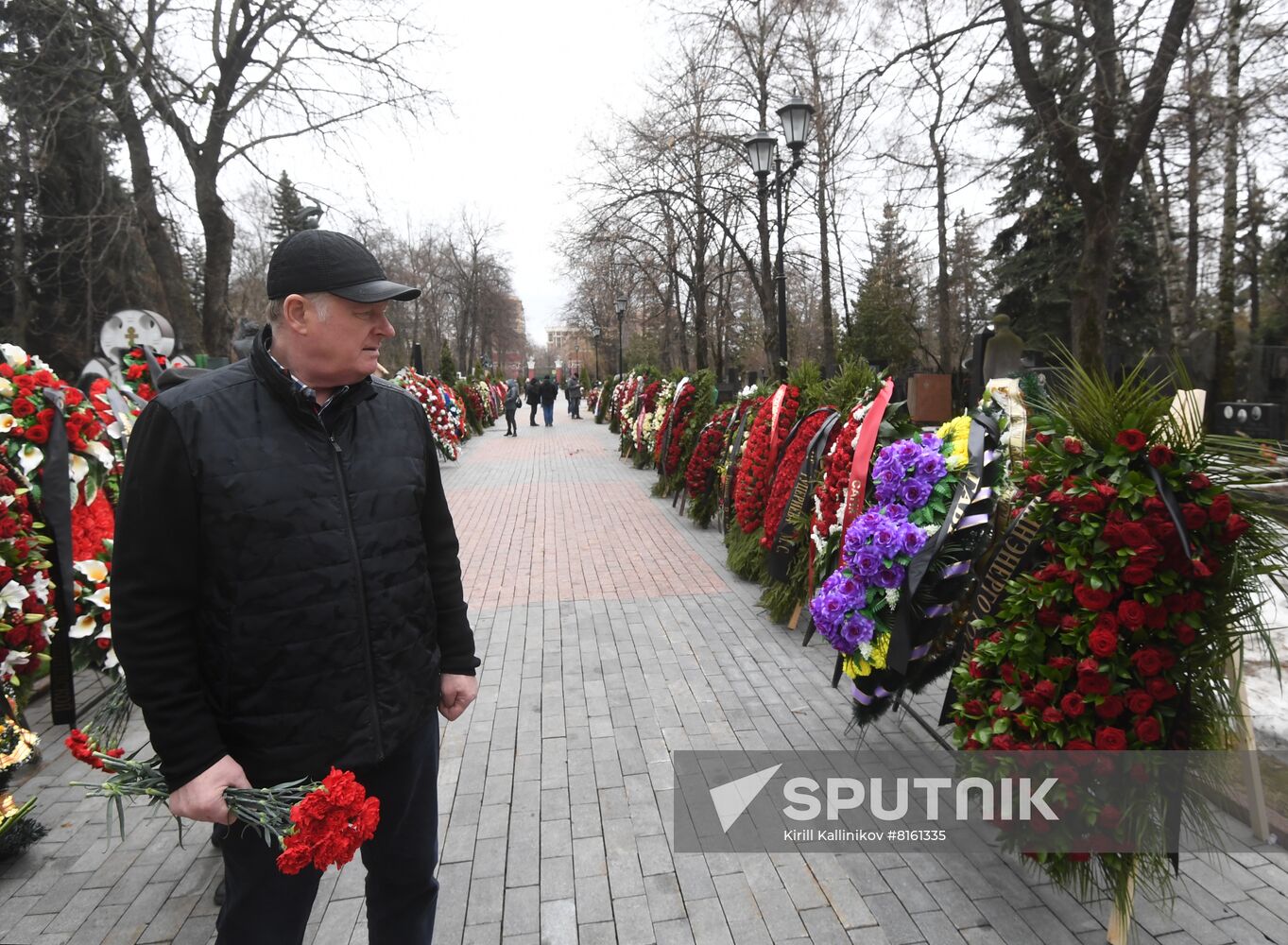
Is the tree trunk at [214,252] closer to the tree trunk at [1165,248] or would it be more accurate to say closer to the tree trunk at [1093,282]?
the tree trunk at [1093,282]

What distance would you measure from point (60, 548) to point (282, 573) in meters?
3.07

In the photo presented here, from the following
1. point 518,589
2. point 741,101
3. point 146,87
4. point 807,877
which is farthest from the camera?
point 741,101

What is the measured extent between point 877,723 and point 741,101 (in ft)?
56.9

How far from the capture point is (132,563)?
1601mm

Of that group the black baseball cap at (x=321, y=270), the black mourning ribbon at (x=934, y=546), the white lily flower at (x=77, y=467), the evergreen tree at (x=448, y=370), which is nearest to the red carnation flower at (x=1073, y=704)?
the black mourning ribbon at (x=934, y=546)

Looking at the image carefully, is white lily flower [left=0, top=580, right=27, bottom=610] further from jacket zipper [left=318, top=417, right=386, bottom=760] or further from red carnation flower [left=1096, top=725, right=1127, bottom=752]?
red carnation flower [left=1096, top=725, right=1127, bottom=752]

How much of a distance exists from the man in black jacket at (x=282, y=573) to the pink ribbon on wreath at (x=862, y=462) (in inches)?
105

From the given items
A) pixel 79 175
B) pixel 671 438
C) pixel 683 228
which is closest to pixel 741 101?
pixel 683 228

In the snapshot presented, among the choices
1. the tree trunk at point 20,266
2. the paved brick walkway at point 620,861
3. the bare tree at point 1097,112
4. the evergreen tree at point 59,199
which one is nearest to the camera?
the paved brick walkway at point 620,861

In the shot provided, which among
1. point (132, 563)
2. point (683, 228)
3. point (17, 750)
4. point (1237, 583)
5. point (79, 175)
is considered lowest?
point (17, 750)

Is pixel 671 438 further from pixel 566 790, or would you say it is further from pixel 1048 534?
pixel 1048 534

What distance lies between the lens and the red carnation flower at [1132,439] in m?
2.41

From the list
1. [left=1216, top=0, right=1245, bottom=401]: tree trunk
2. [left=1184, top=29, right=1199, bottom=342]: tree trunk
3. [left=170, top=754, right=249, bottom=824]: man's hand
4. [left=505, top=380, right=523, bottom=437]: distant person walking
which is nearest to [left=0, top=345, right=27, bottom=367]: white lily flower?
[left=170, top=754, right=249, bottom=824]: man's hand

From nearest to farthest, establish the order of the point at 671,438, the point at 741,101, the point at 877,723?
the point at 877,723 < the point at 671,438 < the point at 741,101
